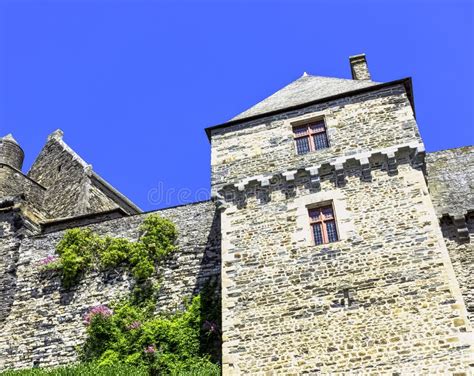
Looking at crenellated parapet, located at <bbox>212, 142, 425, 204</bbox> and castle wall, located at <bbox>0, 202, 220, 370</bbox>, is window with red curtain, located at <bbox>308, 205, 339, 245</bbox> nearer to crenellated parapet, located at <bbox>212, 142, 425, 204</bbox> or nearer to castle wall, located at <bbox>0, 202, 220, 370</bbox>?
crenellated parapet, located at <bbox>212, 142, 425, 204</bbox>

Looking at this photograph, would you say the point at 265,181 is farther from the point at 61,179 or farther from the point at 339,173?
the point at 61,179

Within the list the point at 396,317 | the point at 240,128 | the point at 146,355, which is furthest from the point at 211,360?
the point at 240,128

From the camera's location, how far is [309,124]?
16.0 m

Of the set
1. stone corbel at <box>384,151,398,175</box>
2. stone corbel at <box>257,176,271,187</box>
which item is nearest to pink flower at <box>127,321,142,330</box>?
stone corbel at <box>257,176,271,187</box>

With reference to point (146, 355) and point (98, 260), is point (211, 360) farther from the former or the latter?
point (98, 260)

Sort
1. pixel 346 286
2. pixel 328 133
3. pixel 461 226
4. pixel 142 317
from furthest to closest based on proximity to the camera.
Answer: pixel 142 317 → pixel 328 133 → pixel 461 226 → pixel 346 286

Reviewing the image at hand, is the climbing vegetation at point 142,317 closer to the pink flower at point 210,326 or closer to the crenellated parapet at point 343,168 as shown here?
the pink flower at point 210,326

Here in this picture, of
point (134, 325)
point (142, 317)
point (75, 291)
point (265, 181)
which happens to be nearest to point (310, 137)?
point (265, 181)

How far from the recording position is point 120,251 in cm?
1786

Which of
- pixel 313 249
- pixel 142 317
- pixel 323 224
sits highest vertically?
pixel 323 224

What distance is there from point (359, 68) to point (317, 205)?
23.6 ft

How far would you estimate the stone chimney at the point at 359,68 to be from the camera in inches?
771

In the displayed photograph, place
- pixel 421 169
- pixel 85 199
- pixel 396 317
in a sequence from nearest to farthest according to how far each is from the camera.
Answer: pixel 396 317, pixel 421 169, pixel 85 199

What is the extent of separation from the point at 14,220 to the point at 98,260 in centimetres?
379
